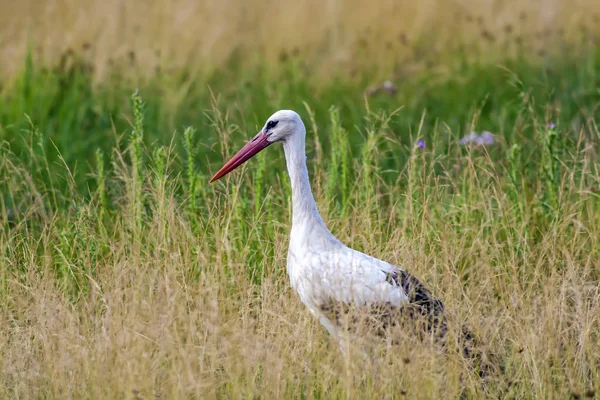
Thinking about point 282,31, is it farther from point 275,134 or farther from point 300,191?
point 300,191

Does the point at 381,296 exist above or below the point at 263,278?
above

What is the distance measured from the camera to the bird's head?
5.47 metres

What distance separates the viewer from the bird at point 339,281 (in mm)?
4723

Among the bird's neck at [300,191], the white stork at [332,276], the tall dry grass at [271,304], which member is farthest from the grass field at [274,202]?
the bird's neck at [300,191]

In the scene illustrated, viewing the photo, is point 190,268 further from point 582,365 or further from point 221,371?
point 582,365

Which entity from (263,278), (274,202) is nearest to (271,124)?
(263,278)

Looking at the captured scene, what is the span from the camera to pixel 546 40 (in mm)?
9797

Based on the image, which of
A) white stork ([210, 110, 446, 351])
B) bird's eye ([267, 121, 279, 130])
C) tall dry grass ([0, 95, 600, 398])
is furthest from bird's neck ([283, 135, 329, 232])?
tall dry grass ([0, 95, 600, 398])

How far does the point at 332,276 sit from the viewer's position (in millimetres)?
4984

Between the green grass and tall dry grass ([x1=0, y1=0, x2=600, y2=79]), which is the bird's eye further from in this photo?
tall dry grass ([x1=0, y1=0, x2=600, y2=79])

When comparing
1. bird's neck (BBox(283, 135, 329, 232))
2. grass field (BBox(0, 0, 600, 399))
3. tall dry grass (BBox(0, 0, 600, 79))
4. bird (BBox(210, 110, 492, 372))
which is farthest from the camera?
tall dry grass (BBox(0, 0, 600, 79))

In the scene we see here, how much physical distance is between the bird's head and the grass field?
14 centimetres

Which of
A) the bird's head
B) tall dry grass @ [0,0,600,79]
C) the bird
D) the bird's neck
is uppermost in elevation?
the bird's head

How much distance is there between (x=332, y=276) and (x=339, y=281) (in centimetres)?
8
